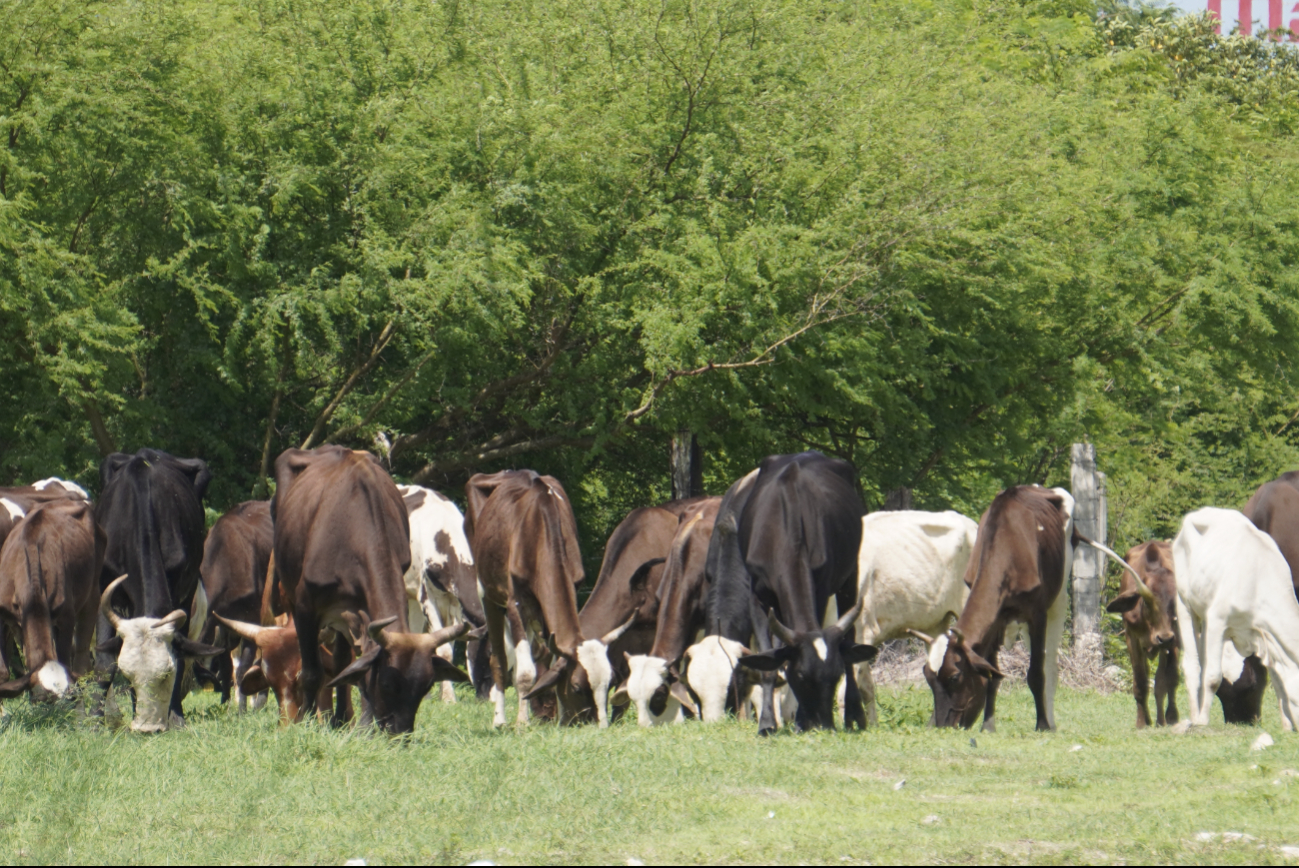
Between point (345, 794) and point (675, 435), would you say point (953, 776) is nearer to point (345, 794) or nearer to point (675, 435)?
point (345, 794)

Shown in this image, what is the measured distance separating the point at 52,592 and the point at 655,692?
14.9 feet

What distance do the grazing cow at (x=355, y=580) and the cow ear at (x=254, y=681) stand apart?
1.33 ft

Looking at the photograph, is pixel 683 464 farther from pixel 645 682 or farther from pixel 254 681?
pixel 254 681

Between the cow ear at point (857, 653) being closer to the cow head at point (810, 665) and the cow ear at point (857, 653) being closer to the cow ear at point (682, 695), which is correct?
the cow head at point (810, 665)

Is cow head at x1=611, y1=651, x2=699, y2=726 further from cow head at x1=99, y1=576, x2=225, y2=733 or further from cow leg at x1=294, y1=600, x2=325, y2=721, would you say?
cow head at x1=99, y1=576, x2=225, y2=733

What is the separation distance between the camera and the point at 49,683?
10.7m

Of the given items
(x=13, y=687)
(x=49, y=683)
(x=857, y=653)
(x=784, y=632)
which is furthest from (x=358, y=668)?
(x=857, y=653)

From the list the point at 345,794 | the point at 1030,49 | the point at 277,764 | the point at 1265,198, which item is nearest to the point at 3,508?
the point at 277,764

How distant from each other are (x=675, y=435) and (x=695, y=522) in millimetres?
6148

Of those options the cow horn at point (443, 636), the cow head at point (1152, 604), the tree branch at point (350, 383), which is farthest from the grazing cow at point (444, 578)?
the cow head at point (1152, 604)

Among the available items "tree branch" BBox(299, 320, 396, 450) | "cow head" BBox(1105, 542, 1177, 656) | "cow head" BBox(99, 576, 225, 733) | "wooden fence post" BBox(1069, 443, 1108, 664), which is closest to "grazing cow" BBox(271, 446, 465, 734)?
"cow head" BBox(99, 576, 225, 733)

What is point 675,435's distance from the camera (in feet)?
63.7

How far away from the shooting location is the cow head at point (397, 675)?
398 inches

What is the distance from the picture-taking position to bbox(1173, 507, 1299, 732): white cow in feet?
38.0
